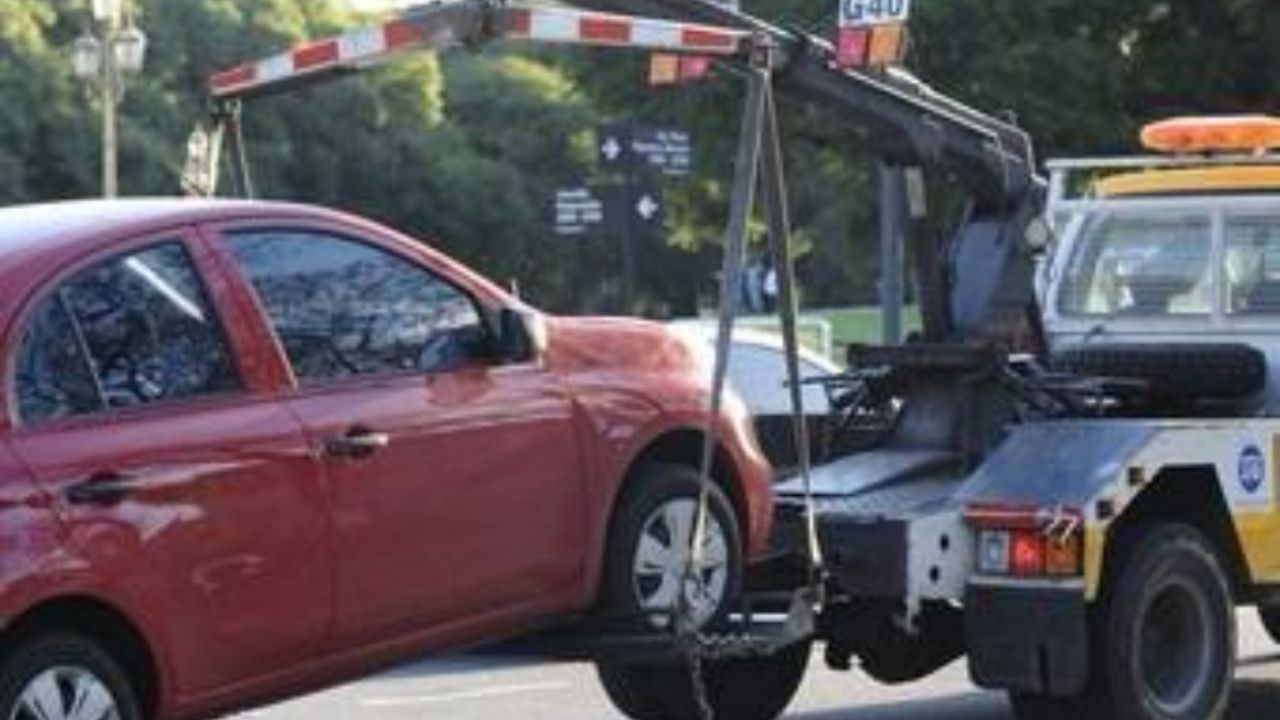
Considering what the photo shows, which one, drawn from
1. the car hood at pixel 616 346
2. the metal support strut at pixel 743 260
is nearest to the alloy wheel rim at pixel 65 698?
the car hood at pixel 616 346

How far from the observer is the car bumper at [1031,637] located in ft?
27.8

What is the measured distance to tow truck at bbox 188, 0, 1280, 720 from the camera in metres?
8.48

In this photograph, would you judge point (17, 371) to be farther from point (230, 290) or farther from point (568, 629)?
point (568, 629)

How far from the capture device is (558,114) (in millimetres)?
66812

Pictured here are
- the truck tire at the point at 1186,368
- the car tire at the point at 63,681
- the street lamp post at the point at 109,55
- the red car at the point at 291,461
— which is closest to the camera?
the car tire at the point at 63,681

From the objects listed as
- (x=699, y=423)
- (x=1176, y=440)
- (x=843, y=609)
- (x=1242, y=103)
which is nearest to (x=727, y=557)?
(x=699, y=423)

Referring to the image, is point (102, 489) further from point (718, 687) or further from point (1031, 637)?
point (718, 687)

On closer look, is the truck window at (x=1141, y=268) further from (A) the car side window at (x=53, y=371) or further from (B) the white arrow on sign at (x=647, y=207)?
(B) the white arrow on sign at (x=647, y=207)

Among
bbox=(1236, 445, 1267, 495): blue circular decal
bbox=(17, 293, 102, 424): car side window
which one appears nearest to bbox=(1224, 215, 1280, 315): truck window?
bbox=(1236, 445, 1267, 495): blue circular decal

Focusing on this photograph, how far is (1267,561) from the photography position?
931cm

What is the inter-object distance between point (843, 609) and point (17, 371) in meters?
3.75

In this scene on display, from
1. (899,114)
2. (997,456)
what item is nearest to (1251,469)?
(997,456)

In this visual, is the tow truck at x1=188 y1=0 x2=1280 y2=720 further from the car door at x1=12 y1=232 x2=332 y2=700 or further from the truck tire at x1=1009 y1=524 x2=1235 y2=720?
the car door at x1=12 y1=232 x2=332 y2=700

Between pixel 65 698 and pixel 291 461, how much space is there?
34.3 inches
